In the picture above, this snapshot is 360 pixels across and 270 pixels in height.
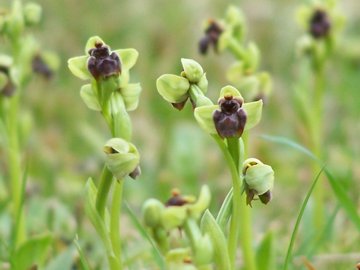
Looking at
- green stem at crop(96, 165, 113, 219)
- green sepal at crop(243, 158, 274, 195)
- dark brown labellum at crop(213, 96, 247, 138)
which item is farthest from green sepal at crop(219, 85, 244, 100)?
green stem at crop(96, 165, 113, 219)

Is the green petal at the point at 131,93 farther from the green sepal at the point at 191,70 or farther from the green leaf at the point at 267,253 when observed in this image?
the green leaf at the point at 267,253

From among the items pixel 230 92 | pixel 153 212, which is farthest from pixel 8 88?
pixel 230 92

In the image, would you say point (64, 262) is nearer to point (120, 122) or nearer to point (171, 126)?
point (120, 122)

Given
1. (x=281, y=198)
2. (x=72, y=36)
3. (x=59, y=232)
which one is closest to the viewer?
(x=59, y=232)

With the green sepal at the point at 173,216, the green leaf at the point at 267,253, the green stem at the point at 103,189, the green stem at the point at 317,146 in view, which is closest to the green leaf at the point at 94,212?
the green stem at the point at 103,189

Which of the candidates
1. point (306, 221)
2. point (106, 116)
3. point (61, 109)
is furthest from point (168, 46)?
point (106, 116)

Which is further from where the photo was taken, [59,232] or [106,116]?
[59,232]

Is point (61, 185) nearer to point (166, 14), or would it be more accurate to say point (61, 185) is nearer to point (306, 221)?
point (306, 221)
